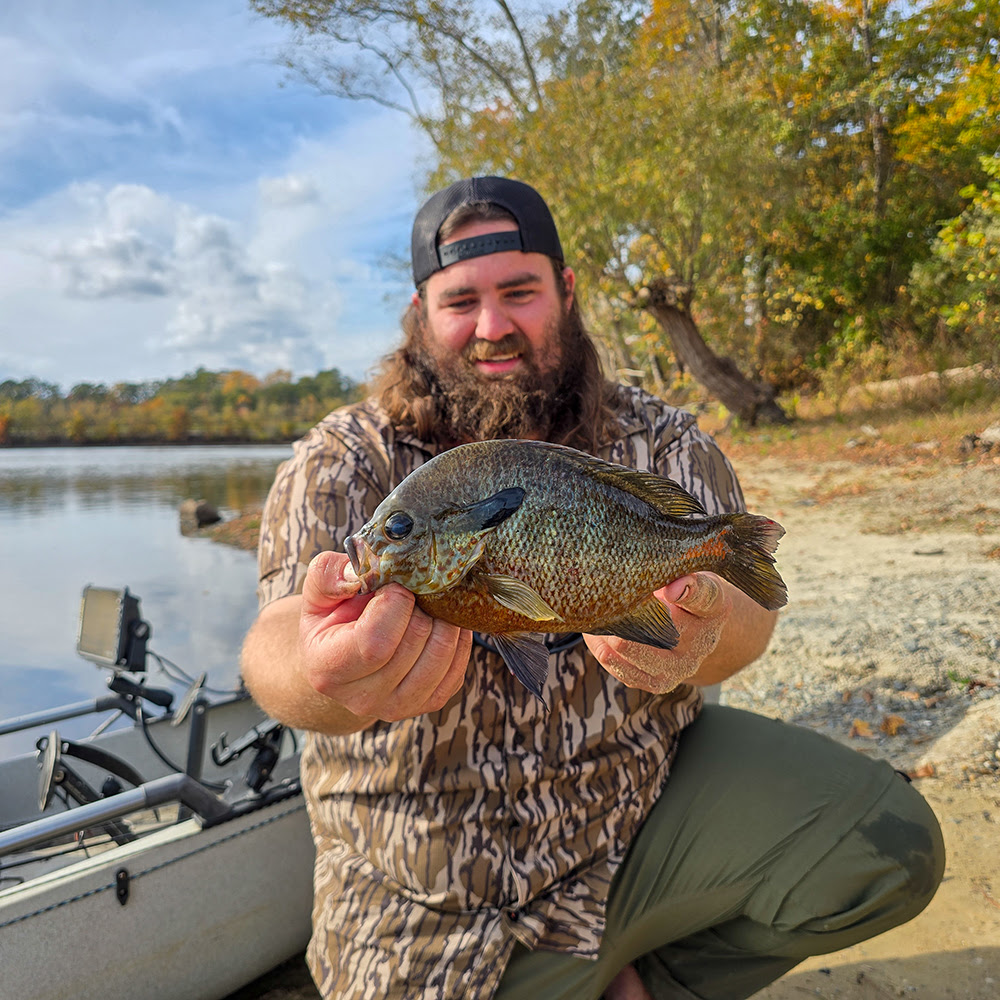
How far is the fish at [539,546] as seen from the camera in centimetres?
166

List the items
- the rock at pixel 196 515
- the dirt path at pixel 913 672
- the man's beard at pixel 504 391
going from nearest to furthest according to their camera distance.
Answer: the man's beard at pixel 504 391, the dirt path at pixel 913 672, the rock at pixel 196 515

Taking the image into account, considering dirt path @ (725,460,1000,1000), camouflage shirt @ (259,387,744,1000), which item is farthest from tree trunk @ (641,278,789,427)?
camouflage shirt @ (259,387,744,1000)

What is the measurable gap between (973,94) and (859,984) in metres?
16.9

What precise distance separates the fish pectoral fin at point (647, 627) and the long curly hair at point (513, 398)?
1.18 meters

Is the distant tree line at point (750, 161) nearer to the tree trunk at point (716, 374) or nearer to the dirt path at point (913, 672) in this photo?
the tree trunk at point (716, 374)

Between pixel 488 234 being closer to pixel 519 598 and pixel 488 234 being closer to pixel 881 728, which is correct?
pixel 519 598

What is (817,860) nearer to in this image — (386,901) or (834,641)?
(386,901)

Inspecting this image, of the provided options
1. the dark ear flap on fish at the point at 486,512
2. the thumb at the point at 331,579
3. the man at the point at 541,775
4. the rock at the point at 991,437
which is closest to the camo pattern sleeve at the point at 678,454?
the man at the point at 541,775

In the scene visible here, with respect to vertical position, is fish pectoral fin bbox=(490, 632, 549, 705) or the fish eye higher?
the fish eye

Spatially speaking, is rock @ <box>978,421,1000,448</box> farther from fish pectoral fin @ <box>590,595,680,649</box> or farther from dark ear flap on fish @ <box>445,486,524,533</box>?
dark ear flap on fish @ <box>445,486,524,533</box>

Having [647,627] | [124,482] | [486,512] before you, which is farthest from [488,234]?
[124,482]

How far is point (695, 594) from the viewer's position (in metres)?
1.88

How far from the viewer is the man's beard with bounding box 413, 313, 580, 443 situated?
9.61 feet

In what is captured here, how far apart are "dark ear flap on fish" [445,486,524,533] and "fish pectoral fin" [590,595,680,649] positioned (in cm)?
37
